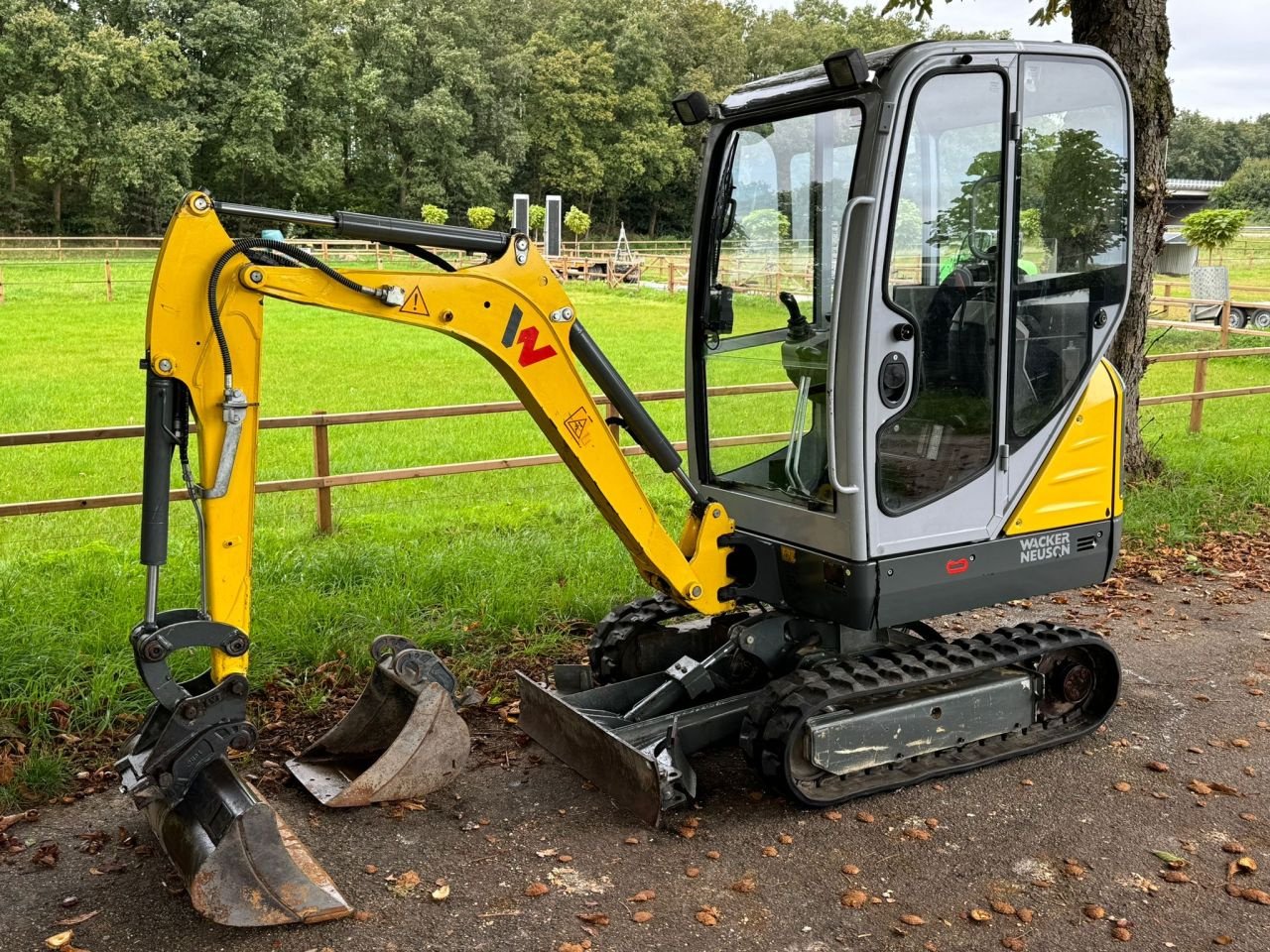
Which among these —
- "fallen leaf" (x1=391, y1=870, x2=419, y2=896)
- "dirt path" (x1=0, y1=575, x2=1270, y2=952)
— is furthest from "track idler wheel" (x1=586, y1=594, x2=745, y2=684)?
"fallen leaf" (x1=391, y1=870, x2=419, y2=896)

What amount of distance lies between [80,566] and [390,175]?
46.8 m

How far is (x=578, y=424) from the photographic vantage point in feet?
14.3

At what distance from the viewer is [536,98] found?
185 ft

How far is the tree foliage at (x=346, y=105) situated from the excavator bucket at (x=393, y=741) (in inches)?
1486

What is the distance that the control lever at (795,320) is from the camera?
4.72 m

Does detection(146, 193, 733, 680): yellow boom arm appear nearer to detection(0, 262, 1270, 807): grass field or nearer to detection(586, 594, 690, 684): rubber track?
detection(586, 594, 690, 684): rubber track

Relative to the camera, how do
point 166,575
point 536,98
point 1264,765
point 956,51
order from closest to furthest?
point 956,51 → point 1264,765 → point 166,575 → point 536,98

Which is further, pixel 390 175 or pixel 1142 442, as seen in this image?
pixel 390 175

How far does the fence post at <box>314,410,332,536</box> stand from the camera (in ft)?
25.1

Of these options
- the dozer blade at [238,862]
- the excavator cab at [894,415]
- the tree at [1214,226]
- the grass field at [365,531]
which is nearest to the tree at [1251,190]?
the tree at [1214,226]

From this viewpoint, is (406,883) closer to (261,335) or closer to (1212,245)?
(261,335)

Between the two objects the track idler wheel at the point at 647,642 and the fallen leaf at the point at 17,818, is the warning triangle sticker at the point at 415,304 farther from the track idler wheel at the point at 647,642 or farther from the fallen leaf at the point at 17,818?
the fallen leaf at the point at 17,818

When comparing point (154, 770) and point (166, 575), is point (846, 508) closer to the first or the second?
point (154, 770)

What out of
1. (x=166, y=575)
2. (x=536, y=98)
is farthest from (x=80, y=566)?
(x=536, y=98)
